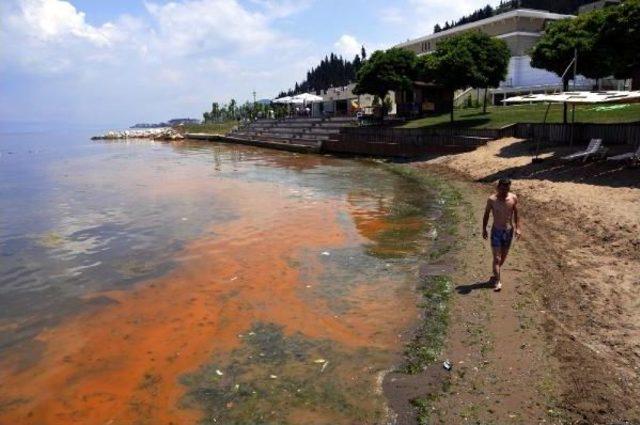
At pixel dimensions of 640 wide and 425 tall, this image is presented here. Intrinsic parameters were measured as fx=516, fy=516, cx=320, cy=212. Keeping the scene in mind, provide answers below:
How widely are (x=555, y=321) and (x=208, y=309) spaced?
561 centimetres

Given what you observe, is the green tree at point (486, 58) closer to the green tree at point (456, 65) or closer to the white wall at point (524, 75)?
the green tree at point (456, 65)

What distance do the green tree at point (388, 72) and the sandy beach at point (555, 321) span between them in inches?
896

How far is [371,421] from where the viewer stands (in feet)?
18.4

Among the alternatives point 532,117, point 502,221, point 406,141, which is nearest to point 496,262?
point 502,221

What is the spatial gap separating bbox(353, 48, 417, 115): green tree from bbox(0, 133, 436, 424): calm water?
17542 millimetres

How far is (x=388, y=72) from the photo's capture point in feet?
116

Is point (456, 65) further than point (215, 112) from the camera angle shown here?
No

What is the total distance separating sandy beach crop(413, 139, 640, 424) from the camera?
5539 mm

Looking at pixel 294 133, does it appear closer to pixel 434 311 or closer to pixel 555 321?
pixel 434 311

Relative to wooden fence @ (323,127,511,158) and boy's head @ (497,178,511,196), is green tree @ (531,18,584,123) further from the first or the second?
boy's head @ (497,178,511,196)

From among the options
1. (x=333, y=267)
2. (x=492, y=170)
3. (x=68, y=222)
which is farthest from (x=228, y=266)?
(x=492, y=170)

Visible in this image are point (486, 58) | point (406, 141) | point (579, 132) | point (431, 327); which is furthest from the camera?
point (406, 141)

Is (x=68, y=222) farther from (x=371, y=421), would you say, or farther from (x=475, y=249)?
(x=371, y=421)

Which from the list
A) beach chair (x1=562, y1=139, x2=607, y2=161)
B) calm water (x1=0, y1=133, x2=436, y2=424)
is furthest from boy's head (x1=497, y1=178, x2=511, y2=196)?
beach chair (x1=562, y1=139, x2=607, y2=161)
